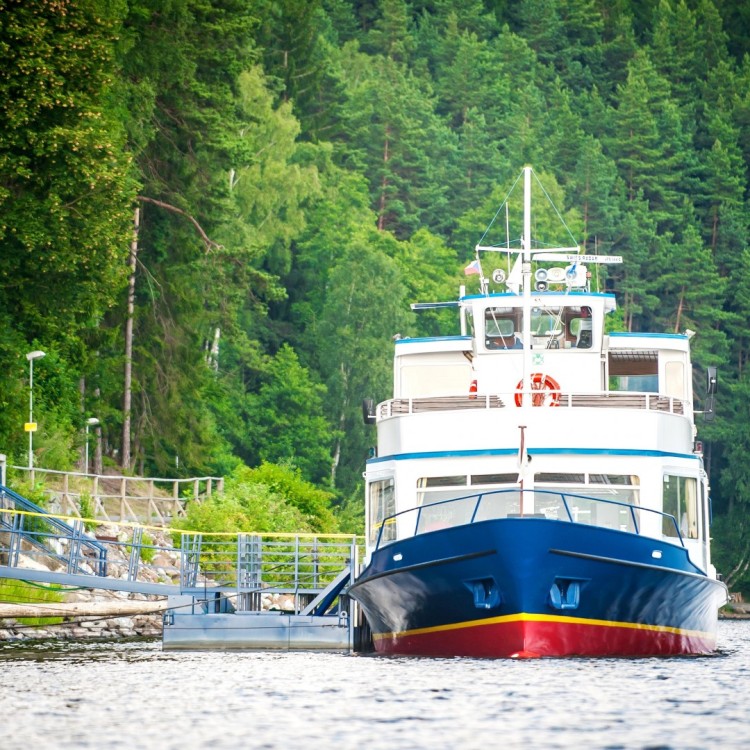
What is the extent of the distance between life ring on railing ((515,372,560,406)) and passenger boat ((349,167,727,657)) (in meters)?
0.04

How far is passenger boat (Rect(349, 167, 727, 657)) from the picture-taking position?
2622 centimetres

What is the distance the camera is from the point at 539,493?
28.1m

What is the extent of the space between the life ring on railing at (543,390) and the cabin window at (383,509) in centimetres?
240

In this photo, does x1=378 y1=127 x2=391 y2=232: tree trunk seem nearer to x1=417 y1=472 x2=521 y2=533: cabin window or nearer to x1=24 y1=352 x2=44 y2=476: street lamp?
x1=24 y1=352 x2=44 y2=476: street lamp

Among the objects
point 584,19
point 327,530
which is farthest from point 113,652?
point 584,19

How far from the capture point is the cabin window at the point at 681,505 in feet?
96.5

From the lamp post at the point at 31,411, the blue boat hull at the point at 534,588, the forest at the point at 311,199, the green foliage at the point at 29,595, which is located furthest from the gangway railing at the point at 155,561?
the blue boat hull at the point at 534,588

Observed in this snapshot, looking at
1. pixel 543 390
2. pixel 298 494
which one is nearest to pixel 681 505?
pixel 543 390

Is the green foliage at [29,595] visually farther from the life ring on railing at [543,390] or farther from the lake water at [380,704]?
the life ring on railing at [543,390]

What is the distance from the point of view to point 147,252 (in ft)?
223

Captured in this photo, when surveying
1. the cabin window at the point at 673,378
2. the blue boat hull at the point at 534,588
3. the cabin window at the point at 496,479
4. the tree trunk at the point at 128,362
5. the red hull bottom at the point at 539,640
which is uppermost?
the tree trunk at the point at 128,362

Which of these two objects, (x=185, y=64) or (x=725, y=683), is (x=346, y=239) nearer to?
(x=185, y=64)

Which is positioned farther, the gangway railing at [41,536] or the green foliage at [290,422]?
the green foliage at [290,422]

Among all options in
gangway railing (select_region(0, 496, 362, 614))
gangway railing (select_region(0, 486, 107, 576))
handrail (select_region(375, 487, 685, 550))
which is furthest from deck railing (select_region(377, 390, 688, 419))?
gangway railing (select_region(0, 486, 107, 576))
